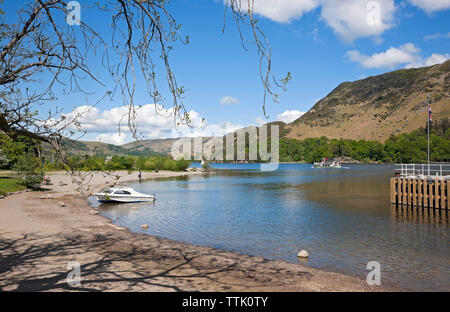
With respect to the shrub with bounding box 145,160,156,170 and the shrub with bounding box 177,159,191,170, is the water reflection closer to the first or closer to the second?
the shrub with bounding box 177,159,191,170

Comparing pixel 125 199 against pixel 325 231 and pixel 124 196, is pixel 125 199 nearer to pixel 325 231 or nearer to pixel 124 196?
pixel 124 196

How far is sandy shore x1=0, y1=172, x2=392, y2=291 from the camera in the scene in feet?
36.0

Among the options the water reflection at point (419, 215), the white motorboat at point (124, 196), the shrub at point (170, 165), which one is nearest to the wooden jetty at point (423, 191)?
the water reflection at point (419, 215)

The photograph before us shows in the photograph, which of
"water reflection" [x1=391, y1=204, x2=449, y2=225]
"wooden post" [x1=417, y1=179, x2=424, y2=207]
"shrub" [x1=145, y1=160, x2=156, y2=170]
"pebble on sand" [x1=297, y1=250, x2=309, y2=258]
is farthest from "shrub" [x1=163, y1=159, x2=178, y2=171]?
"pebble on sand" [x1=297, y1=250, x2=309, y2=258]

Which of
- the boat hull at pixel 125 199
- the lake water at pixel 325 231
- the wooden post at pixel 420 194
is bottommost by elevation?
the lake water at pixel 325 231

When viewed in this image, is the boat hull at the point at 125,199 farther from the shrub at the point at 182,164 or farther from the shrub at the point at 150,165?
the shrub at the point at 150,165

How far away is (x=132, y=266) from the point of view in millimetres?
13438

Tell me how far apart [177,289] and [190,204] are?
27.8 meters

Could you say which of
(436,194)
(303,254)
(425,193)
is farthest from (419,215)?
(303,254)

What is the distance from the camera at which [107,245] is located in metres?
17.4

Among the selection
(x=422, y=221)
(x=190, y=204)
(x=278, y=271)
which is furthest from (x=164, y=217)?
(x=422, y=221)

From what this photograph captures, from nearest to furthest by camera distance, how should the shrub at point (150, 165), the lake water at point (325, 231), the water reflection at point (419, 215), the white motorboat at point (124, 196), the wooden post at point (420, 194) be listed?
the lake water at point (325, 231)
the water reflection at point (419, 215)
the wooden post at point (420, 194)
the white motorboat at point (124, 196)
the shrub at point (150, 165)

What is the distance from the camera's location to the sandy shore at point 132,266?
1096 cm
